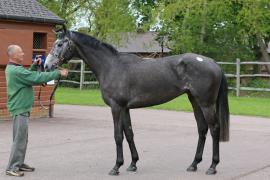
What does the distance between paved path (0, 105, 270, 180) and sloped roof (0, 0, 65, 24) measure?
293 cm

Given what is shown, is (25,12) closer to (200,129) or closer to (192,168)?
(200,129)

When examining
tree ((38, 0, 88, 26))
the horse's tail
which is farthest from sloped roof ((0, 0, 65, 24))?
tree ((38, 0, 88, 26))

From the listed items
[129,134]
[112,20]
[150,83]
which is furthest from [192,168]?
[112,20]

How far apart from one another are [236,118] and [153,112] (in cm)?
323

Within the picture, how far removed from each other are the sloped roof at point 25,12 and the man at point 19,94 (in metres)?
7.52

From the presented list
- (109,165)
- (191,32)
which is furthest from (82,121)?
(191,32)

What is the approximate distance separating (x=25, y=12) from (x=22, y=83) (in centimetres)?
855

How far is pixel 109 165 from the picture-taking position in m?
9.08

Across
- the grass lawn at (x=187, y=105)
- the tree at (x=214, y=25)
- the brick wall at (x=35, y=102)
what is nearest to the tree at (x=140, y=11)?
the tree at (x=214, y=25)

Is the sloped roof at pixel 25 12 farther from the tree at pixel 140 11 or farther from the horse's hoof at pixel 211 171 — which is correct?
the tree at pixel 140 11

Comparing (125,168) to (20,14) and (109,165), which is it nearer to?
(109,165)

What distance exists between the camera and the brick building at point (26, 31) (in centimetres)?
1552

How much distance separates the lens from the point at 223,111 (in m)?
8.62

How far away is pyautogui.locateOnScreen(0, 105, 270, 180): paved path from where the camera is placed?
331 inches
